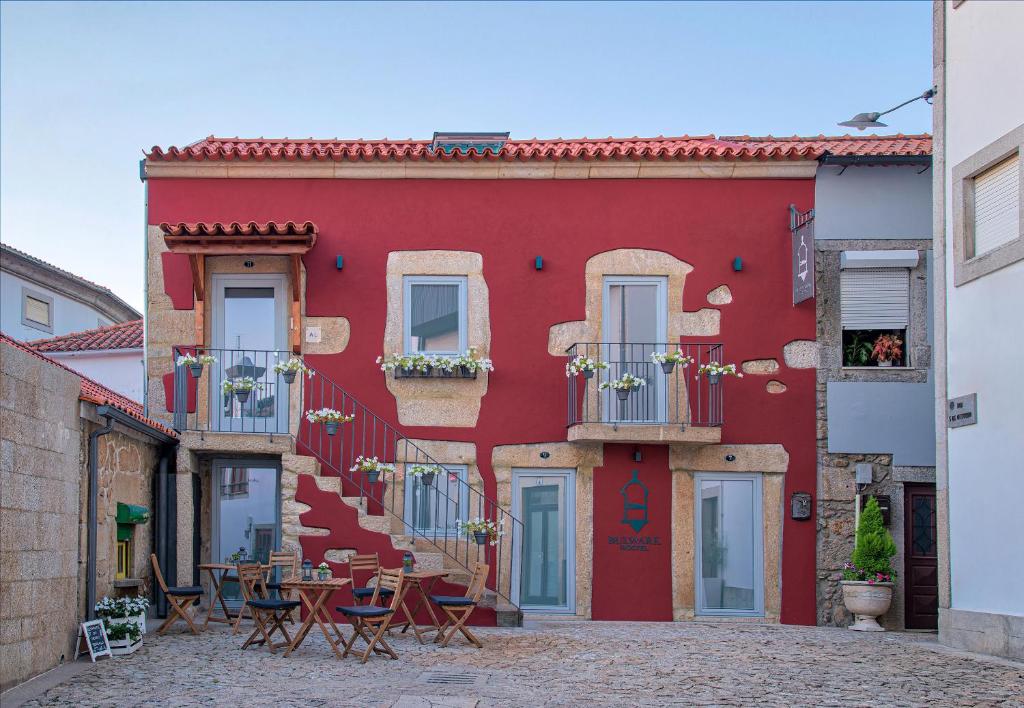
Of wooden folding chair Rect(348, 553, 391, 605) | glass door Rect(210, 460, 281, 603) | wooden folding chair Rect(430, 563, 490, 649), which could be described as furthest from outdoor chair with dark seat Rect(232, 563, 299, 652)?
glass door Rect(210, 460, 281, 603)

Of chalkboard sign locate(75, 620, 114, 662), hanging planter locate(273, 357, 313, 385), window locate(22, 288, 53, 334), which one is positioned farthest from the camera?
window locate(22, 288, 53, 334)

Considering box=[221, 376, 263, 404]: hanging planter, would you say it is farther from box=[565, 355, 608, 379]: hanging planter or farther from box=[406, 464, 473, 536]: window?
box=[565, 355, 608, 379]: hanging planter

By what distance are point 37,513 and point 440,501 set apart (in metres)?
5.02

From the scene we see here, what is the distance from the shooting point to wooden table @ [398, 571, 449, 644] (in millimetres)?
10456

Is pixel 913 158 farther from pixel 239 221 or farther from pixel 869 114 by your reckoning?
pixel 239 221

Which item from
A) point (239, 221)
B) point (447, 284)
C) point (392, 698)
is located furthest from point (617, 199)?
point (392, 698)

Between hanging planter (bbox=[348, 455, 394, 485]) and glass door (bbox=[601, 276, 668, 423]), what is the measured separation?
7.49 feet

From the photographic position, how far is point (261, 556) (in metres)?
12.9

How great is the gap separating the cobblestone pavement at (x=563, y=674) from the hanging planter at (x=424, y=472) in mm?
1876

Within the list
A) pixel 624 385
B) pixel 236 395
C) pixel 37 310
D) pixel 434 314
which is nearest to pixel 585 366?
pixel 624 385

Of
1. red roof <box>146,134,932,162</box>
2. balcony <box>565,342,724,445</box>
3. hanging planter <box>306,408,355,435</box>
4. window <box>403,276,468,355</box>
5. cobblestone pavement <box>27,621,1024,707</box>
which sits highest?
red roof <box>146,134,932,162</box>

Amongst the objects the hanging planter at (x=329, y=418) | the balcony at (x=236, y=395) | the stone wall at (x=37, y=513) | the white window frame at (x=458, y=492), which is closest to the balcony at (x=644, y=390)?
the white window frame at (x=458, y=492)

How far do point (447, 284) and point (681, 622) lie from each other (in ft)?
13.9

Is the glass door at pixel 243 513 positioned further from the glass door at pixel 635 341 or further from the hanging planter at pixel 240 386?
the glass door at pixel 635 341
